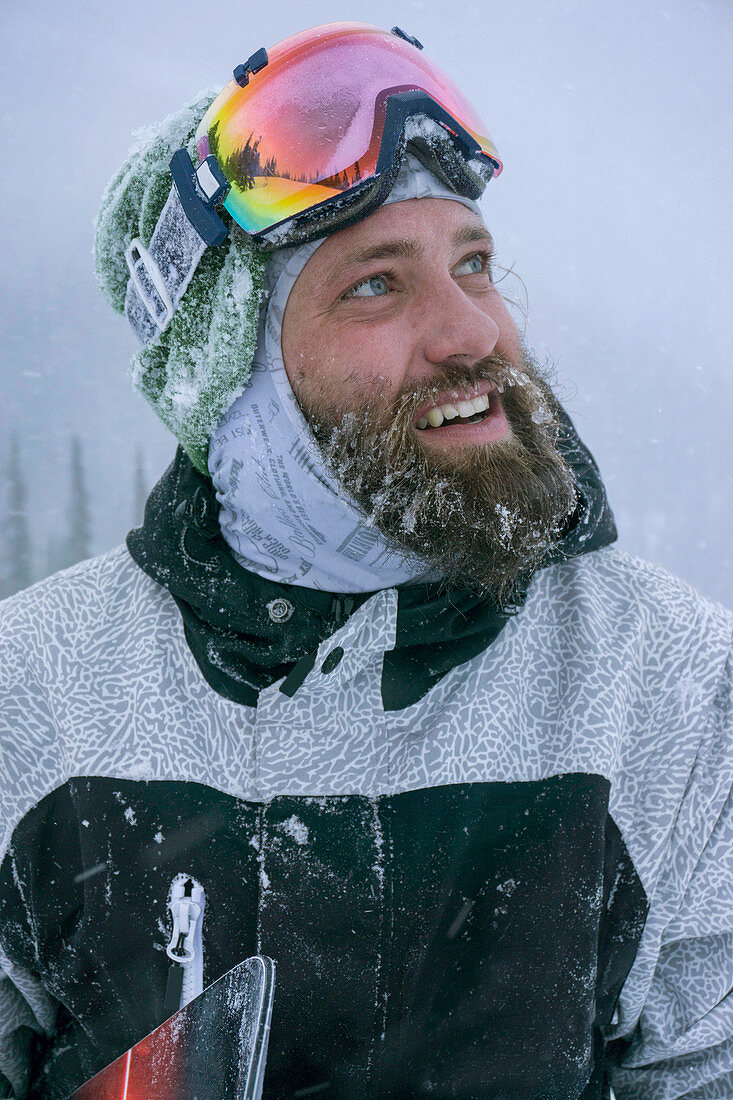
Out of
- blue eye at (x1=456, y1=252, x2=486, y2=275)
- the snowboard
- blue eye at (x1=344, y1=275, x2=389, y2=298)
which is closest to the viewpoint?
the snowboard

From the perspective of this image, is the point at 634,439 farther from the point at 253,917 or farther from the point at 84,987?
the point at 84,987

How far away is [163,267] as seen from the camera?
1290 millimetres

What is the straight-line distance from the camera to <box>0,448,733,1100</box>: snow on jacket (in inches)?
43.2

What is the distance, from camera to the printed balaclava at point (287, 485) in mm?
1177

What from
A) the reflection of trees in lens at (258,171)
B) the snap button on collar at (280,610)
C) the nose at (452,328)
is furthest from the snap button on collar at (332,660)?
the reflection of trees in lens at (258,171)

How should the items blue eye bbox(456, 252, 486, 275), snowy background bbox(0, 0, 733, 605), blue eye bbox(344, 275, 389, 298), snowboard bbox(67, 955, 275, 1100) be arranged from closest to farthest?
snowboard bbox(67, 955, 275, 1100), blue eye bbox(344, 275, 389, 298), blue eye bbox(456, 252, 486, 275), snowy background bbox(0, 0, 733, 605)

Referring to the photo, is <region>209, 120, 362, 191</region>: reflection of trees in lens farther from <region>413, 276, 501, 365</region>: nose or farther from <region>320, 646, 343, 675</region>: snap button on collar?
<region>320, 646, 343, 675</region>: snap button on collar

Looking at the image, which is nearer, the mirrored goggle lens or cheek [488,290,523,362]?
the mirrored goggle lens

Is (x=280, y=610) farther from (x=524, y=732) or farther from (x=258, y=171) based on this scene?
(x=258, y=171)

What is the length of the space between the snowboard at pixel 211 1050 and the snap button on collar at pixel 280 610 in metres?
0.49

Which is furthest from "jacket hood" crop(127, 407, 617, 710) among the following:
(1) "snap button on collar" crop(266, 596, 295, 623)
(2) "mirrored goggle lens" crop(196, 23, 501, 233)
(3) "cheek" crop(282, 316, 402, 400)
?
(2) "mirrored goggle lens" crop(196, 23, 501, 233)

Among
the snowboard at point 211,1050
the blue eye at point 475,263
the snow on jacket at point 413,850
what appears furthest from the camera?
the blue eye at point 475,263

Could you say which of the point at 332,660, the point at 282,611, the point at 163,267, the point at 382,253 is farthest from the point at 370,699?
the point at 163,267

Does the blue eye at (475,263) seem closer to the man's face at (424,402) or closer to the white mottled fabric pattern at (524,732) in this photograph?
the man's face at (424,402)
